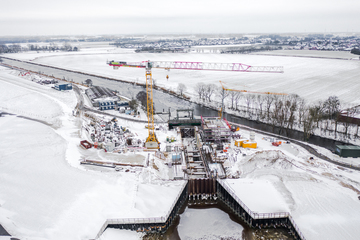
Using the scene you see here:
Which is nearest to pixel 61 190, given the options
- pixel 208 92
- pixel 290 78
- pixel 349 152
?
pixel 349 152

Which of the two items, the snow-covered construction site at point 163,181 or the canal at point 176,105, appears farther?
the canal at point 176,105

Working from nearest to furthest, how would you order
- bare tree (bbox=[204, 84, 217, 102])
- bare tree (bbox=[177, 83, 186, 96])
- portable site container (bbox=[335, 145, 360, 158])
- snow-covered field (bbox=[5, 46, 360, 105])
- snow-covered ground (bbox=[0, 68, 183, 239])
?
snow-covered ground (bbox=[0, 68, 183, 239]), portable site container (bbox=[335, 145, 360, 158]), bare tree (bbox=[204, 84, 217, 102]), snow-covered field (bbox=[5, 46, 360, 105]), bare tree (bbox=[177, 83, 186, 96])

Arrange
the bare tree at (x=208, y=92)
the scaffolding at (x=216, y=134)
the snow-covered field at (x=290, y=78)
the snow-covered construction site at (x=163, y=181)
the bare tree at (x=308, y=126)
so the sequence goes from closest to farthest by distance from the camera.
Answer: the snow-covered construction site at (x=163, y=181)
the scaffolding at (x=216, y=134)
the bare tree at (x=308, y=126)
the bare tree at (x=208, y=92)
the snow-covered field at (x=290, y=78)

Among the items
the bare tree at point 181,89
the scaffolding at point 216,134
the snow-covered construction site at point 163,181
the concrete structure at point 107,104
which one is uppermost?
the bare tree at point 181,89

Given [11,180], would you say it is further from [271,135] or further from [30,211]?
[271,135]

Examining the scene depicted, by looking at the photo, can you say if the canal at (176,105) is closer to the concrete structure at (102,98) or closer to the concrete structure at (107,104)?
the concrete structure at (102,98)

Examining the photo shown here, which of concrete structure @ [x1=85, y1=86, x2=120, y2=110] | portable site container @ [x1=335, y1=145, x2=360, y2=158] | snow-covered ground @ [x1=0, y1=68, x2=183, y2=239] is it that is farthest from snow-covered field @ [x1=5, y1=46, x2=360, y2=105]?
snow-covered ground @ [x1=0, y1=68, x2=183, y2=239]

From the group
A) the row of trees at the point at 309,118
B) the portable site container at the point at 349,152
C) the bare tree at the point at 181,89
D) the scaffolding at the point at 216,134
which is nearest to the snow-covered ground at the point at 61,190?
the scaffolding at the point at 216,134

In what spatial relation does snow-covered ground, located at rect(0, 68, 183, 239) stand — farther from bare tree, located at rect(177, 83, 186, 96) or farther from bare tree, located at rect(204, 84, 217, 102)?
bare tree, located at rect(177, 83, 186, 96)

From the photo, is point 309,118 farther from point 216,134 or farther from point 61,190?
point 61,190

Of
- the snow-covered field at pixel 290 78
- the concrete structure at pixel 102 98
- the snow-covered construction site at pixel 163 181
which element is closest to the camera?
the snow-covered construction site at pixel 163 181
